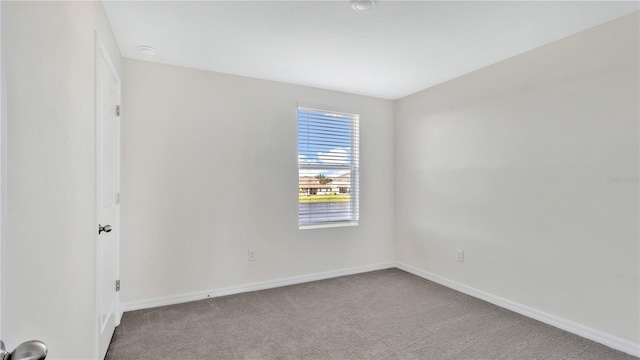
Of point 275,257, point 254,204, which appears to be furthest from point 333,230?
point 254,204

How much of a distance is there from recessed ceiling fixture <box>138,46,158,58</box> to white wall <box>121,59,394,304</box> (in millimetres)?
201

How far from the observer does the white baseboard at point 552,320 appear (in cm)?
229

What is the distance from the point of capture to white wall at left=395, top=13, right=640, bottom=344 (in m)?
2.32

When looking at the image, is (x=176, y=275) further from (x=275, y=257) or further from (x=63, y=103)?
(x=63, y=103)

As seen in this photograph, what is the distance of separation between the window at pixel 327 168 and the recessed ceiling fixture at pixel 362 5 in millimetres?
1808

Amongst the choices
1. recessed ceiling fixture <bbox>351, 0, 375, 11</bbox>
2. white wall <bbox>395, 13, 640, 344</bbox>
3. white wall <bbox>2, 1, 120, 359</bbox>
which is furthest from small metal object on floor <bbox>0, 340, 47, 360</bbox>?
white wall <bbox>395, 13, 640, 344</bbox>

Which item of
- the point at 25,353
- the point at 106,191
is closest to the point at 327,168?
the point at 106,191

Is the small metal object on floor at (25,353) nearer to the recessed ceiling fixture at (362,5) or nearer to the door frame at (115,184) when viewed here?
the door frame at (115,184)

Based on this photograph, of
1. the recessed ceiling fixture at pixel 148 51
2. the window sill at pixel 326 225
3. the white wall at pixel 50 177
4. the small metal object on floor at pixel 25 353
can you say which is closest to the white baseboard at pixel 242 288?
the window sill at pixel 326 225

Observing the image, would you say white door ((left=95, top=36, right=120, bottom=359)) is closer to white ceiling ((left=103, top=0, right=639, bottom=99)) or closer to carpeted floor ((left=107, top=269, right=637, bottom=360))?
carpeted floor ((left=107, top=269, right=637, bottom=360))

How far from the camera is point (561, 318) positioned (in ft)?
8.68

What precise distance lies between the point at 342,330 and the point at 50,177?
224 cm

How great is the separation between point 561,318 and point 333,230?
2.38 meters

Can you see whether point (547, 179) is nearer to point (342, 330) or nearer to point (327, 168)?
point (342, 330)
